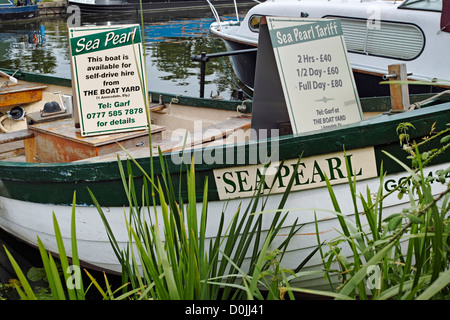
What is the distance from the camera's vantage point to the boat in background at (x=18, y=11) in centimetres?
2417

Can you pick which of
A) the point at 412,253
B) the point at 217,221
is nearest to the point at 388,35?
the point at 217,221

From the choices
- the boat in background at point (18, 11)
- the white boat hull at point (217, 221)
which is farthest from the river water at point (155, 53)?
the white boat hull at point (217, 221)

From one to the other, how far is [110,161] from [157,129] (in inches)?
41.3

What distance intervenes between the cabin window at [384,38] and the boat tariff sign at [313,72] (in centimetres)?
446

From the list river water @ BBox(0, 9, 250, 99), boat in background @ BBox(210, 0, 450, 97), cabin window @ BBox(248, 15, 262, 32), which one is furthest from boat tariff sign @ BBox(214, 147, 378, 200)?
cabin window @ BBox(248, 15, 262, 32)

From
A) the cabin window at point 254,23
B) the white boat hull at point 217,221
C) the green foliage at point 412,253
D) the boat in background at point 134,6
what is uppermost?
the boat in background at point 134,6

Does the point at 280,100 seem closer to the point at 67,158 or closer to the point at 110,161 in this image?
the point at 110,161

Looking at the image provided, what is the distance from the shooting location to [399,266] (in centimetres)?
243

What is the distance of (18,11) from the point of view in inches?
950

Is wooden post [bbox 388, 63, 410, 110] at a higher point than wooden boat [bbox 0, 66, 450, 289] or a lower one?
higher

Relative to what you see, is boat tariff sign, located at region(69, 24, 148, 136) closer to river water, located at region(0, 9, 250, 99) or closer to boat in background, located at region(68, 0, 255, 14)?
river water, located at region(0, 9, 250, 99)

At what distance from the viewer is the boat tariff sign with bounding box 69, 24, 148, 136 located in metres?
3.94

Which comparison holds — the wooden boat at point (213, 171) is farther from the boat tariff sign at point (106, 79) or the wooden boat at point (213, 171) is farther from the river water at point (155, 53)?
the river water at point (155, 53)

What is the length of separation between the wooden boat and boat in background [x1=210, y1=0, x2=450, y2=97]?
3362 millimetres
